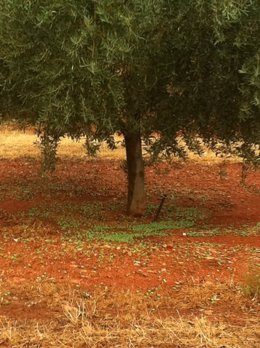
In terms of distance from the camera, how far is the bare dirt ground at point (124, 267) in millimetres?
4598

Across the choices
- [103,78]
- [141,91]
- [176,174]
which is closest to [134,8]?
[103,78]

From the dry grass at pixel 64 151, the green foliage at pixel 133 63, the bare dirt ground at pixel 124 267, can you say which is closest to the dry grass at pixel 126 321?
the bare dirt ground at pixel 124 267

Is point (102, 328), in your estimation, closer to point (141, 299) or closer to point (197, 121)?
point (141, 299)

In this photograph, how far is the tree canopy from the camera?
7340mm

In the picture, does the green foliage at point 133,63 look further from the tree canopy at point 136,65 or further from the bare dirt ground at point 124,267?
the bare dirt ground at point 124,267

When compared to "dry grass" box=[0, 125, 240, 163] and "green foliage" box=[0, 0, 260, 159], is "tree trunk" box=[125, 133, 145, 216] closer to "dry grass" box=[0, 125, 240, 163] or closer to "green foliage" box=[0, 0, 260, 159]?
"green foliage" box=[0, 0, 260, 159]

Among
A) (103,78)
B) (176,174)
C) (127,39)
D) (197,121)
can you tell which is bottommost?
(176,174)

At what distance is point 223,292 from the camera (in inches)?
254

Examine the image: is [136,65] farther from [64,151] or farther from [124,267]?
[64,151]

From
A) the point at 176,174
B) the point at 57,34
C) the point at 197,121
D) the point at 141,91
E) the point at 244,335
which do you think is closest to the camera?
the point at 244,335

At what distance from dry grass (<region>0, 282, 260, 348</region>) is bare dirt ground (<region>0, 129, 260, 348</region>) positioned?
0.04ft

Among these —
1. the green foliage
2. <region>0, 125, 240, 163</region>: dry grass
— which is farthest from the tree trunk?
<region>0, 125, 240, 163</region>: dry grass

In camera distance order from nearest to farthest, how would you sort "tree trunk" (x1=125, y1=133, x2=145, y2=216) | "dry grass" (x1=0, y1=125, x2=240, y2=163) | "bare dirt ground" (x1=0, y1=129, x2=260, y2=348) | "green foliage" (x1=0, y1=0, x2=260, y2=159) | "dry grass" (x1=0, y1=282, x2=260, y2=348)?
"dry grass" (x1=0, y1=282, x2=260, y2=348), "bare dirt ground" (x1=0, y1=129, x2=260, y2=348), "green foliage" (x1=0, y1=0, x2=260, y2=159), "tree trunk" (x1=125, y1=133, x2=145, y2=216), "dry grass" (x1=0, y1=125, x2=240, y2=163)

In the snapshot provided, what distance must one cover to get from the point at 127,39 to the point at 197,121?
2986 millimetres
